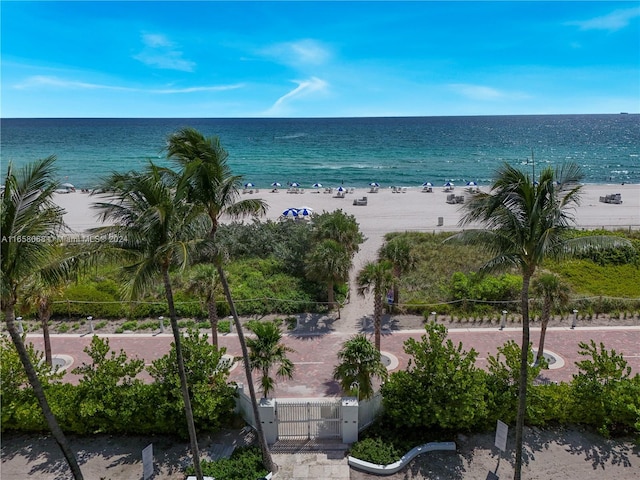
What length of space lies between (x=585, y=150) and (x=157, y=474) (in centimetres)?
12891

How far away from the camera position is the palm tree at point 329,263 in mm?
20000

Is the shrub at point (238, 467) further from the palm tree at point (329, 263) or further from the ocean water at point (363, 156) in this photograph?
the ocean water at point (363, 156)

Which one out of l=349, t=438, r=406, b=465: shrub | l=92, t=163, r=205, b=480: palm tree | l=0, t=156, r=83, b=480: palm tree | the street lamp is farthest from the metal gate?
the street lamp

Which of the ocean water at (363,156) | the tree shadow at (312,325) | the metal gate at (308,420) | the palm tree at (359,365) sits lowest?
the metal gate at (308,420)

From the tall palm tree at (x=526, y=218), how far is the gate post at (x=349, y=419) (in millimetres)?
5502

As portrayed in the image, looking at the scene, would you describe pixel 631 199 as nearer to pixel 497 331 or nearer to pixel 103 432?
pixel 497 331

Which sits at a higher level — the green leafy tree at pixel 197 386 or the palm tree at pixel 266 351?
the palm tree at pixel 266 351

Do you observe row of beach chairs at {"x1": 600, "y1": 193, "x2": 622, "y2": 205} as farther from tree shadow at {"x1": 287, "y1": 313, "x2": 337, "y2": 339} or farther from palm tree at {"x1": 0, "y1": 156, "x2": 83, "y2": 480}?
palm tree at {"x1": 0, "y1": 156, "x2": 83, "y2": 480}

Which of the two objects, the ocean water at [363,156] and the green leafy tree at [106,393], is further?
the ocean water at [363,156]

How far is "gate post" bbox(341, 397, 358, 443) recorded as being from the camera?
12.6 metres

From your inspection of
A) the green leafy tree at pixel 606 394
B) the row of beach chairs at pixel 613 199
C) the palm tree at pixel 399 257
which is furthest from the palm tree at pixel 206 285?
the row of beach chairs at pixel 613 199

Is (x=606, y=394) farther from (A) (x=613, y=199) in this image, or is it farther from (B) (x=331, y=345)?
(A) (x=613, y=199)

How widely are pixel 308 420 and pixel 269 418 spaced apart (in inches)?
47.1

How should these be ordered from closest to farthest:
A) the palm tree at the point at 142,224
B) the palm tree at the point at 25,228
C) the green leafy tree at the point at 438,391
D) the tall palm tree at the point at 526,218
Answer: the palm tree at the point at 25,228 < the palm tree at the point at 142,224 < the tall palm tree at the point at 526,218 < the green leafy tree at the point at 438,391
